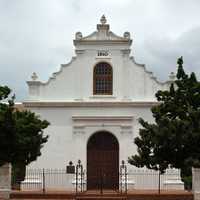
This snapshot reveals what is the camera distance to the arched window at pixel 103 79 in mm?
37312

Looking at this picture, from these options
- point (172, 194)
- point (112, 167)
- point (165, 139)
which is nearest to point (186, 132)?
point (165, 139)

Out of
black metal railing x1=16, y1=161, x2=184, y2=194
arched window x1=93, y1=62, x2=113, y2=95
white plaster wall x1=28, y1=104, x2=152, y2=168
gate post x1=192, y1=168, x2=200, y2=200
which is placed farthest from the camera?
arched window x1=93, y1=62, x2=113, y2=95

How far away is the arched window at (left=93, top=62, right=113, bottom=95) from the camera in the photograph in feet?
122

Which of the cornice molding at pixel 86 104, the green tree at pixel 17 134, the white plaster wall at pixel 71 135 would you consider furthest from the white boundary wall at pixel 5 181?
the cornice molding at pixel 86 104

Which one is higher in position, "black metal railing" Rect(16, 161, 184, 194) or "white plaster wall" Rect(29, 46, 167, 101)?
"white plaster wall" Rect(29, 46, 167, 101)

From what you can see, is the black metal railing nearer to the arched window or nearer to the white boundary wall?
the arched window

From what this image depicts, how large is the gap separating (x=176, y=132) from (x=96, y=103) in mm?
11983

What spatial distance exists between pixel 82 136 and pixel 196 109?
39.4 feet

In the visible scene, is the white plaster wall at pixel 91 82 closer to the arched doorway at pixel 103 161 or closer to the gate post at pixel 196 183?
the arched doorway at pixel 103 161

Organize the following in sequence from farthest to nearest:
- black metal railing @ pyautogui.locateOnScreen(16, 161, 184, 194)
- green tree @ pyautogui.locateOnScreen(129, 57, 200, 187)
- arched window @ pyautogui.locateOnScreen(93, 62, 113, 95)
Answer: arched window @ pyautogui.locateOnScreen(93, 62, 113, 95) < black metal railing @ pyautogui.locateOnScreen(16, 161, 184, 194) < green tree @ pyautogui.locateOnScreen(129, 57, 200, 187)

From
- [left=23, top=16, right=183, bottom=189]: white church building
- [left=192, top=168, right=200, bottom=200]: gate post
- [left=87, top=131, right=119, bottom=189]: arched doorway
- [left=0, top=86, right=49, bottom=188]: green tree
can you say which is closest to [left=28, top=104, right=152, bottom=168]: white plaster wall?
[left=23, top=16, right=183, bottom=189]: white church building

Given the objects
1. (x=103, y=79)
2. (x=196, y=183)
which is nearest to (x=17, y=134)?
(x=196, y=183)

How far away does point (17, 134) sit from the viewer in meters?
27.4

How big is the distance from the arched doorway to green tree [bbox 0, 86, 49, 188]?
771cm
